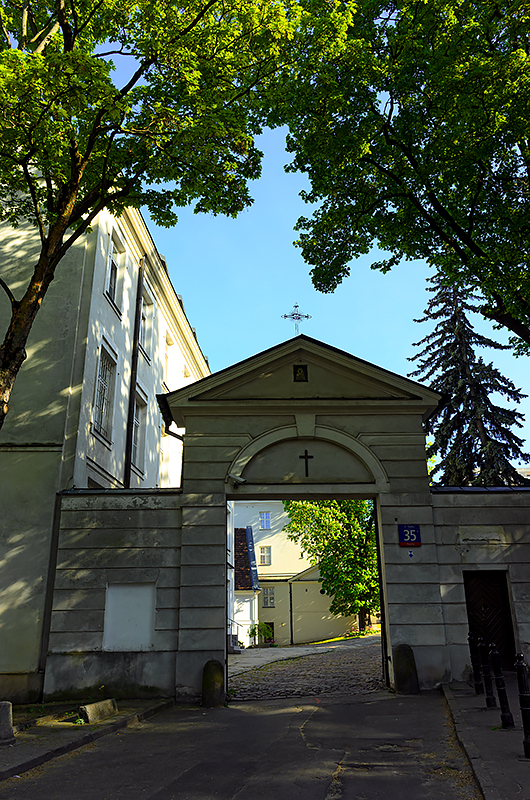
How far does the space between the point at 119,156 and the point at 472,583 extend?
11.3 m

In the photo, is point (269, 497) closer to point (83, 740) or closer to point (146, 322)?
point (83, 740)

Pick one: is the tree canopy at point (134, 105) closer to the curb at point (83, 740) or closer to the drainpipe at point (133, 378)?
the curb at point (83, 740)

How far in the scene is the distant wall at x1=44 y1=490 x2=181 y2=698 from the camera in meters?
12.5

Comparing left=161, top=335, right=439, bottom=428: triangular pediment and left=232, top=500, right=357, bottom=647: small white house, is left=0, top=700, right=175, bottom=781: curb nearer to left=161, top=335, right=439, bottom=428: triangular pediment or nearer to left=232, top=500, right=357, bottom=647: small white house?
left=161, top=335, right=439, bottom=428: triangular pediment

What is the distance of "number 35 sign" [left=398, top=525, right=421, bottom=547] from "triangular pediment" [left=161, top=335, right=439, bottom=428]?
281 cm

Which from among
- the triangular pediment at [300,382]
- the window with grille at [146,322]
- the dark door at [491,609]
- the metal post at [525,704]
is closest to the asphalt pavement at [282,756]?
the metal post at [525,704]

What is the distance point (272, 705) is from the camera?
12.1 metres

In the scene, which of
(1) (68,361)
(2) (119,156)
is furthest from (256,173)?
(1) (68,361)

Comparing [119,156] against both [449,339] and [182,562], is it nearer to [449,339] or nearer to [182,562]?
[182,562]

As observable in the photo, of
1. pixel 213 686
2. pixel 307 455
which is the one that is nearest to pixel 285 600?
pixel 307 455

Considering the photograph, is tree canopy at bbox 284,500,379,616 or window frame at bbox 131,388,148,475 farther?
tree canopy at bbox 284,500,379,616

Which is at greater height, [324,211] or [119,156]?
[324,211]

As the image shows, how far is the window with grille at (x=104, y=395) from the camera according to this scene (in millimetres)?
16891

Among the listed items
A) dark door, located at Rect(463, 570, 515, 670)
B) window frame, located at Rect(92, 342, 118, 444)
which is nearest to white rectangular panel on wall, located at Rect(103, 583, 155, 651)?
window frame, located at Rect(92, 342, 118, 444)
